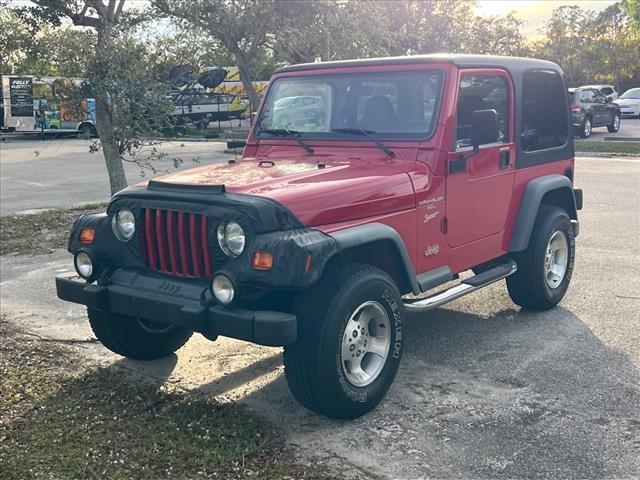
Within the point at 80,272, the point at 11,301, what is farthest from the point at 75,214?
the point at 80,272

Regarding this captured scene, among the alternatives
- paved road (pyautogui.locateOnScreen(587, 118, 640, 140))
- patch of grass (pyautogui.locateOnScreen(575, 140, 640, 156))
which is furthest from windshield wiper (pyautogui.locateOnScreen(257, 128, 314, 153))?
paved road (pyautogui.locateOnScreen(587, 118, 640, 140))

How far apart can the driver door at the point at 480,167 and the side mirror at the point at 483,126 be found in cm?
9

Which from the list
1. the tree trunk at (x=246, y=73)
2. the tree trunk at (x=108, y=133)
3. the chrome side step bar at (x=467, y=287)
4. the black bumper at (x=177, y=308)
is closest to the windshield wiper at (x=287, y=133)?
the chrome side step bar at (x=467, y=287)

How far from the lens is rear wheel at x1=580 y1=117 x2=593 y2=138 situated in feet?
82.1

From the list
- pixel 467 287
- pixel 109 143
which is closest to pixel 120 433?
pixel 467 287

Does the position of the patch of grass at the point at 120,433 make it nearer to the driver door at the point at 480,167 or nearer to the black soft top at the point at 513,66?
the driver door at the point at 480,167

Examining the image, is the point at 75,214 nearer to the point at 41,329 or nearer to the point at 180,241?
the point at 41,329

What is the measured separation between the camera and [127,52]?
32.5 ft

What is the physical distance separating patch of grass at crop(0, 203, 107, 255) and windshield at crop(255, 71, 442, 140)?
15.1 ft

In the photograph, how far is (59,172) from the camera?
18750mm

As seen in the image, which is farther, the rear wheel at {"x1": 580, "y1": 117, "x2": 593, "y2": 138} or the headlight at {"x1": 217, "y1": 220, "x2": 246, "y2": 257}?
the rear wheel at {"x1": 580, "y1": 117, "x2": 593, "y2": 138}

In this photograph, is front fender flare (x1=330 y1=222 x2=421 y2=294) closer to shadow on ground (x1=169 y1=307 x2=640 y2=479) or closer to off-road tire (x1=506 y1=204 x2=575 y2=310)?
shadow on ground (x1=169 y1=307 x2=640 y2=479)

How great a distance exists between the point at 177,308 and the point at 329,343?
0.85 meters

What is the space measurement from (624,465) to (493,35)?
36.0 metres
